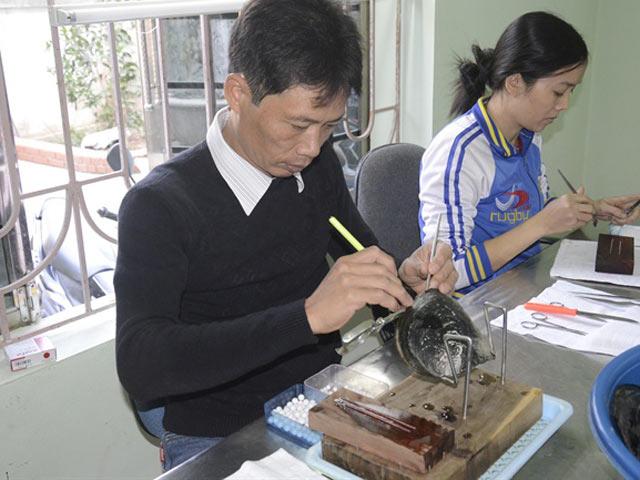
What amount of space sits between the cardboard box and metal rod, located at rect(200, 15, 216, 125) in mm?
745

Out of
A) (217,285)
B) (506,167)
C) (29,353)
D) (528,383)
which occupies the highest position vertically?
(506,167)

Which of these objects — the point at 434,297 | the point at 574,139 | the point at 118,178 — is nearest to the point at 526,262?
the point at 434,297

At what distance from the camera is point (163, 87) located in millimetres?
1798

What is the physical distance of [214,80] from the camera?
6.33 feet

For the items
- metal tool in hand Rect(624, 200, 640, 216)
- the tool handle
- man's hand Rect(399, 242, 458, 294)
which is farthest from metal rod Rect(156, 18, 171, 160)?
metal tool in hand Rect(624, 200, 640, 216)

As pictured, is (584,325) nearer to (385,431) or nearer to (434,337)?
(434,337)

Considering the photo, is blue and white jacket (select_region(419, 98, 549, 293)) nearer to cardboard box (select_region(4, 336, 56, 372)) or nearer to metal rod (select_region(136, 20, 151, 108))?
metal rod (select_region(136, 20, 151, 108))

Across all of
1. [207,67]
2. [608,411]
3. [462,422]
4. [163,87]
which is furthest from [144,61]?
[608,411]

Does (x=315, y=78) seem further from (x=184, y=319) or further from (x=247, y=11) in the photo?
(x=184, y=319)

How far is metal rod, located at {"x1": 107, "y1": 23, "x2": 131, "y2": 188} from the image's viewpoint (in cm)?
162

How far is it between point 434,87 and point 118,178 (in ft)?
4.04

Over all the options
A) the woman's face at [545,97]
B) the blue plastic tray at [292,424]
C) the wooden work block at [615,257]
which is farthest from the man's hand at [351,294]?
the woman's face at [545,97]

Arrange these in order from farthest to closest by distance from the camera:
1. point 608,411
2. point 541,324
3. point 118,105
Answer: point 118,105 → point 541,324 → point 608,411

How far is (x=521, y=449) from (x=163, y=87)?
1312 millimetres
